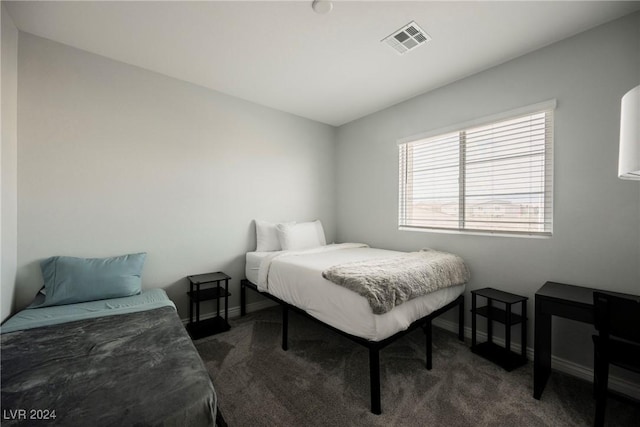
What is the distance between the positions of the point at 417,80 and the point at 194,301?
330cm

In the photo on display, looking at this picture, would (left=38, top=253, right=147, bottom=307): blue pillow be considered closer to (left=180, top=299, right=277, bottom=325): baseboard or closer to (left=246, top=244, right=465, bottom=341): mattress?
(left=180, top=299, right=277, bottom=325): baseboard

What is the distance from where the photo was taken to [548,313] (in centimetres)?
177

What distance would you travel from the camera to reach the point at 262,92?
3086mm

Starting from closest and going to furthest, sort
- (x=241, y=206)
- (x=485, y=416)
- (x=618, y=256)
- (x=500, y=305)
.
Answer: (x=485, y=416) → (x=618, y=256) → (x=500, y=305) → (x=241, y=206)

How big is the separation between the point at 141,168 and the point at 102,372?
1.98m

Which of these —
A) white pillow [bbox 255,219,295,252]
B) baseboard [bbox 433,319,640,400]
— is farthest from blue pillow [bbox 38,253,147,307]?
baseboard [bbox 433,319,640,400]

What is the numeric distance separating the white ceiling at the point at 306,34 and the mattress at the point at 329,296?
1914 millimetres

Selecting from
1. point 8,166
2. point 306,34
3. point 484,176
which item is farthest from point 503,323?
point 8,166

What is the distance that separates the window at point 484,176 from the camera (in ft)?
7.45

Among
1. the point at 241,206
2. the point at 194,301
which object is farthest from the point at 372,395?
the point at 241,206

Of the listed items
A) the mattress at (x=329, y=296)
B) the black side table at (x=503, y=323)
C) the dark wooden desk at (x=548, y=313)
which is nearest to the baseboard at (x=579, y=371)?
the black side table at (x=503, y=323)

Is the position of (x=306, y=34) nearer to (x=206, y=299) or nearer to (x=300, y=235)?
(x=300, y=235)

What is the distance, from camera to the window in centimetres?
227

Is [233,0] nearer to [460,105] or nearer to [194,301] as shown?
[460,105]
